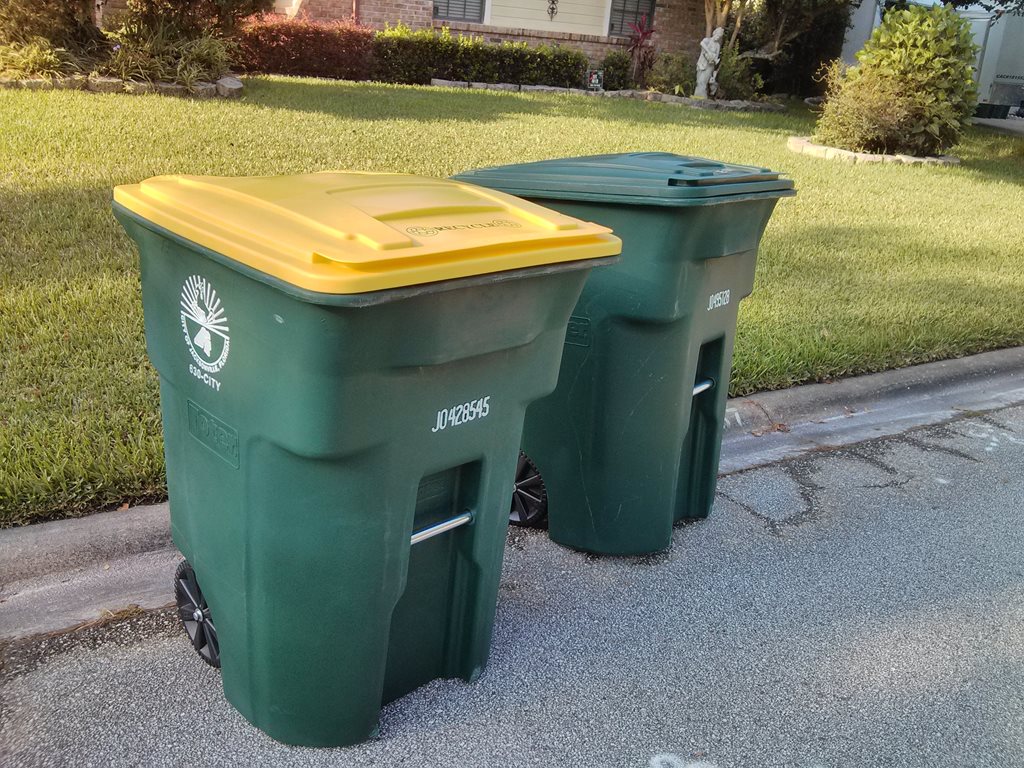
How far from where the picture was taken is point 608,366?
2.99 metres

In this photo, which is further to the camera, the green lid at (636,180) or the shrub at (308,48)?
the shrub at (308,48)

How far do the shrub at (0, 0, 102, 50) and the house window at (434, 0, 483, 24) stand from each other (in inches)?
357

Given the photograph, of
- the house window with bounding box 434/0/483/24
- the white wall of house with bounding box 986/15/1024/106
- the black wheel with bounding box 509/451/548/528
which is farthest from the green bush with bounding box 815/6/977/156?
the white wall of house with bounding box 986/15/1024/106

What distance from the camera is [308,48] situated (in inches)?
567

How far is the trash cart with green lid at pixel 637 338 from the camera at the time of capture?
2.82 metres

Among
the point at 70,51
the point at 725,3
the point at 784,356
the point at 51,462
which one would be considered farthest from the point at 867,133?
the point at 51,462

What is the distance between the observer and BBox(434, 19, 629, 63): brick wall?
1777 centimetres

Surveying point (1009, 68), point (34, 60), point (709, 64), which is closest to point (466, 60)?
point (709, 64)

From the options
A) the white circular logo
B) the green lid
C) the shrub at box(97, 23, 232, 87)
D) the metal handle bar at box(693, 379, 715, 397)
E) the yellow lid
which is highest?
the shrub at box(97, 23, 232, 87)

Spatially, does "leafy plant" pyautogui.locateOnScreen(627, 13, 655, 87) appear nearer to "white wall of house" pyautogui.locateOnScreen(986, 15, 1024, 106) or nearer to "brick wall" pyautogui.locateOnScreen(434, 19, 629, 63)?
"brick wall" pyautogui.locateOnScreen(434, 19, 629, 63)

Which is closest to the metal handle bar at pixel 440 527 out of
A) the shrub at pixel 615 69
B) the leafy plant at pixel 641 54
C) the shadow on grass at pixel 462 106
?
the shadow on grass at pixel 462 106

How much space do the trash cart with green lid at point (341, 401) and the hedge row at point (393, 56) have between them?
1182 centimetres

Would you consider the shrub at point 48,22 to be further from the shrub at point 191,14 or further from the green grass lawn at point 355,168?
the green grass lawn at point 355,168

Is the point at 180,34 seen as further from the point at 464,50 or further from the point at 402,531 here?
the point at 402,531
